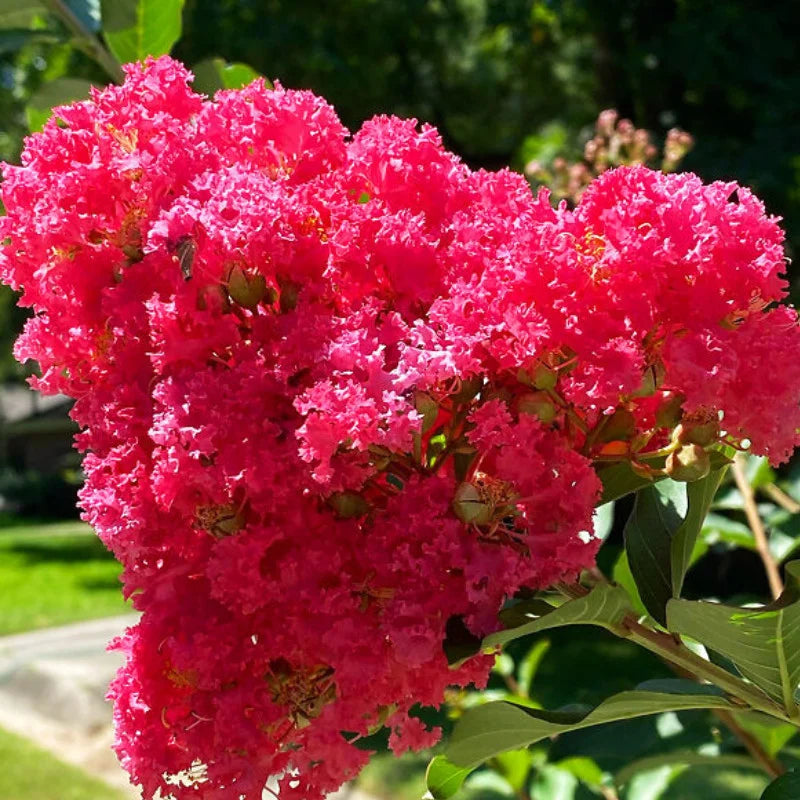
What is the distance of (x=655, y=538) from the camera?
98 cm

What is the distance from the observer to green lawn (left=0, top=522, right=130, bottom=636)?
9656 millimetres

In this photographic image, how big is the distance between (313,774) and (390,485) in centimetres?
22

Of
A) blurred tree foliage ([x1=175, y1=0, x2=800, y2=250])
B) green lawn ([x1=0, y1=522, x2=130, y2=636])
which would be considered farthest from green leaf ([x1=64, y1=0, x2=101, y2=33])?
green lawn ([x1=0, y1=522, x2=130, y2=636])

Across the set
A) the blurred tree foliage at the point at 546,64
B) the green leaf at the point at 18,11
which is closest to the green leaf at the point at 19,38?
the green leaf at the point at 18,11

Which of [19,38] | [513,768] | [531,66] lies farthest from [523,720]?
[531,66]

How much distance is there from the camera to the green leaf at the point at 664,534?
0.91m

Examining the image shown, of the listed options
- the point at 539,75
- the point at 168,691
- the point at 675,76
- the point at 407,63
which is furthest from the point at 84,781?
the point at 539,75

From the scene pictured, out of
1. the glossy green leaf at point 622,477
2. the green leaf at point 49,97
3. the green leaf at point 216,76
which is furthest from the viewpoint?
the green leaf at point 49,97

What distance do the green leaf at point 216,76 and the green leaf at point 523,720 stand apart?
0.75 meters

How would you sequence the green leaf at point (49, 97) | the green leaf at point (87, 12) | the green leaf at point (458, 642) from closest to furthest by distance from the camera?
the green leaf at point (458, 642) < the green leaf at point (49, 97) < the green leaf at point (87, 12)

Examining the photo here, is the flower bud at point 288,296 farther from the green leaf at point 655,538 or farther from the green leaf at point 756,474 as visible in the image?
the green leaf at point 756,474

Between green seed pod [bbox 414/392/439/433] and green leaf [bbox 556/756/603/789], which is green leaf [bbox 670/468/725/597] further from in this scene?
green leaf [bbox 556/756/603/789]

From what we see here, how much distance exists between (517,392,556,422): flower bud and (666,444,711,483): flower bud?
100mm

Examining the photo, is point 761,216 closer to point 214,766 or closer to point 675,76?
point 214,766
